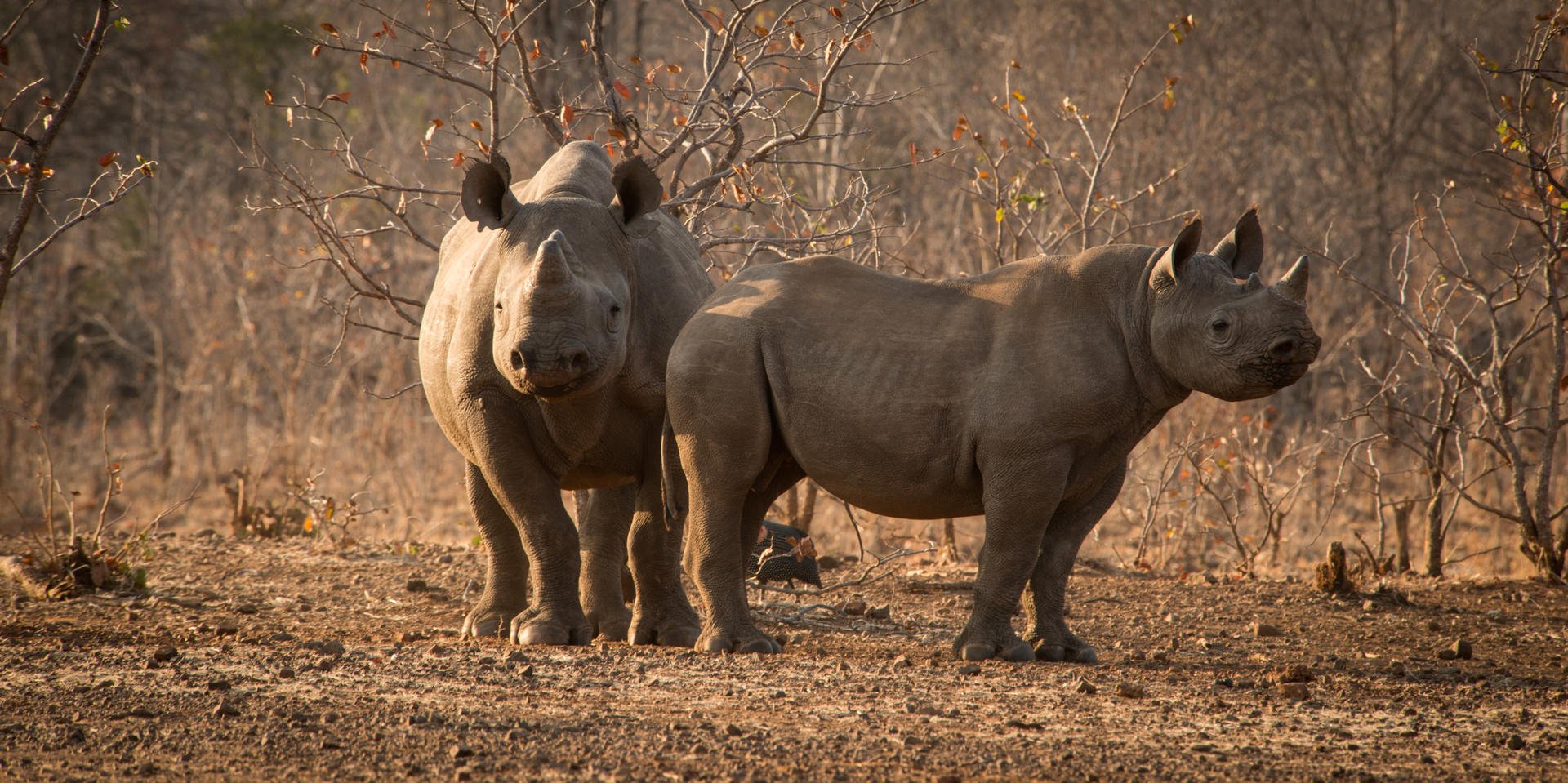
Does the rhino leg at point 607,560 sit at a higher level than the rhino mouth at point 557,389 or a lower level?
lower

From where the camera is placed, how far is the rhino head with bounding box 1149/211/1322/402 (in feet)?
19.8

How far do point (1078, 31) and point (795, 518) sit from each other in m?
10.3

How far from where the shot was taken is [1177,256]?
20.6 feet

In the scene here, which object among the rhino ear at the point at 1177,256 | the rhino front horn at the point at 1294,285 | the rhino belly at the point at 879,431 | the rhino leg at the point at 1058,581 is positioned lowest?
the rhino leg at the point at 1058,581

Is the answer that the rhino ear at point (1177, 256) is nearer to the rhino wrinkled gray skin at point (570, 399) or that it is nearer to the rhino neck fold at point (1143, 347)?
the rhino neck fold at point (1143, 347)

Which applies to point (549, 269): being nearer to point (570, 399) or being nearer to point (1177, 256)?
point (570, 399)

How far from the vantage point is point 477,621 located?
7.46 metres

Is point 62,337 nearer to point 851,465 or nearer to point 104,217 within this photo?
point 104,217

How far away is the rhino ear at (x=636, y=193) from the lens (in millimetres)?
6855

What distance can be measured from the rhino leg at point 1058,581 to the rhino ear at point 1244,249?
1.01 meters

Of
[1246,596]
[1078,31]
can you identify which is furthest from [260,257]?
[1246,596]

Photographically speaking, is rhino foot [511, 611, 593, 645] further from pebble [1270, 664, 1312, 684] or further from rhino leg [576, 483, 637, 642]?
pebble [1270, 664, 1312, 684]

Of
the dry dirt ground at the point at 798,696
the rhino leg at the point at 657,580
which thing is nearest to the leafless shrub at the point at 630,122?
the rhino leg at the point at 657,580

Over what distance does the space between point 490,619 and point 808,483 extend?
3722 millimetres
